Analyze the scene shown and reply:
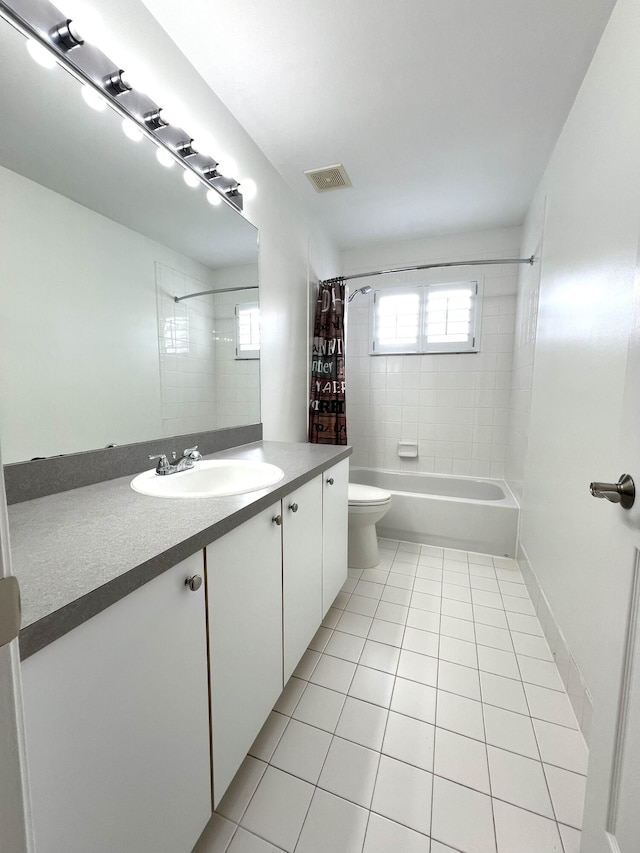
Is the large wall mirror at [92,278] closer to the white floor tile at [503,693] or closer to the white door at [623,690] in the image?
the white door at [623,690]

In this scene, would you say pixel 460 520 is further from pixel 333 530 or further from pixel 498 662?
pixel 333 530

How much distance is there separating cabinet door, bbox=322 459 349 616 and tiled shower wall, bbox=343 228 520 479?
63.6 inches

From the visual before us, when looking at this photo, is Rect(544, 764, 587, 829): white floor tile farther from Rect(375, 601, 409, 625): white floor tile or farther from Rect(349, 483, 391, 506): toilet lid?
Rect(349, 483, 391, 506): toilet lid

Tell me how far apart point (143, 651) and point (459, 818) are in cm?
99

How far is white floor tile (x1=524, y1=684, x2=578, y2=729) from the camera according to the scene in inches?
47.4

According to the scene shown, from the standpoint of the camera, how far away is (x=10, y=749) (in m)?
0.32

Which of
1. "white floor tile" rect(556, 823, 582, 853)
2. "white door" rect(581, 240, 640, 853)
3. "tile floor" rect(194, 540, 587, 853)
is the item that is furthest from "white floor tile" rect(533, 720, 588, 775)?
"white door" rect(581, 240, 640, 853)

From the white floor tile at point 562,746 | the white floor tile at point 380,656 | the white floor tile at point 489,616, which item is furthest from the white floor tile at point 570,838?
the white floor tile at point 489,616

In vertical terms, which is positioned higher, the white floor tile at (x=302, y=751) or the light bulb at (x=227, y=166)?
the light bulb at (x=227, y=166)

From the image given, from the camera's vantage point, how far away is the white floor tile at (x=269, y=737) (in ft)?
3.55

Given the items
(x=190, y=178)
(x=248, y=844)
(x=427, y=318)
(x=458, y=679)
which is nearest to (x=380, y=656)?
(x=458, y=679)

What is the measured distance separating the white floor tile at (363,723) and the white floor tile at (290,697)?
0.17 metres

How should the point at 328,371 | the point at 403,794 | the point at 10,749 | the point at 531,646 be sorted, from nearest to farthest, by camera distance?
the point at 10,749, the point at 403,794, the point at 531,646, the point at 328,371

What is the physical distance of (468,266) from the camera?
288cm
